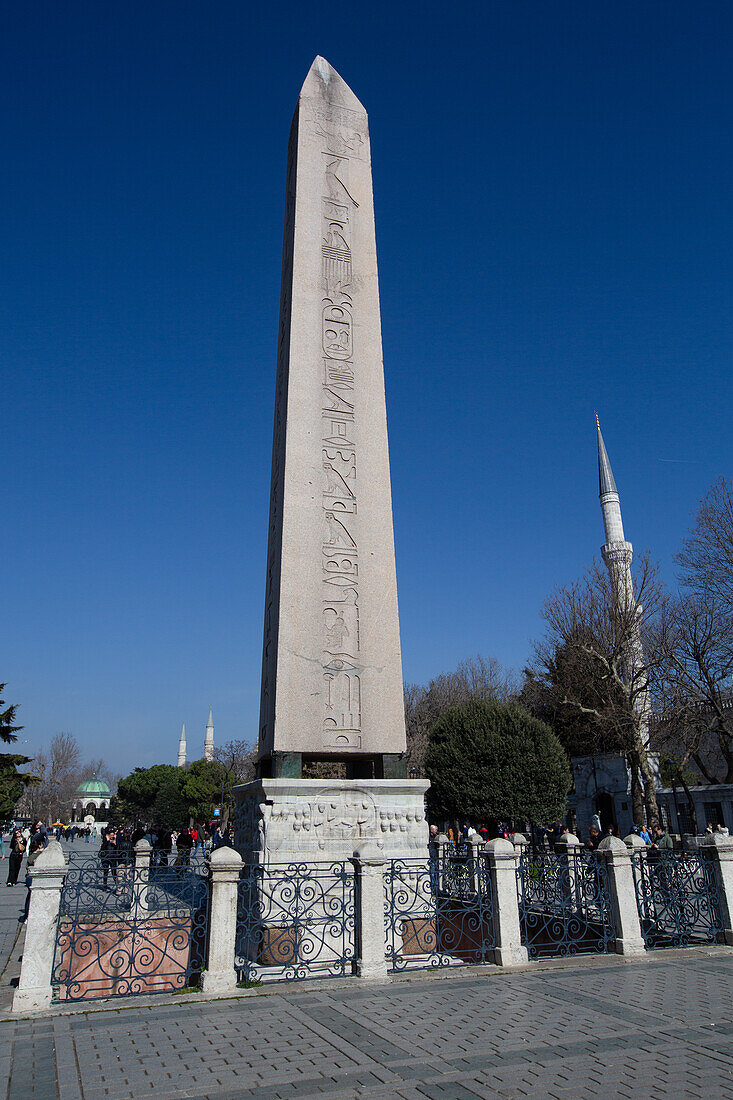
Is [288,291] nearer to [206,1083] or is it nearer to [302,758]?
[302,758]

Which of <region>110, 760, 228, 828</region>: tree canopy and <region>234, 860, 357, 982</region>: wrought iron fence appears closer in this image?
<region>234, 860, 357, 982</region>: wrought iron fence

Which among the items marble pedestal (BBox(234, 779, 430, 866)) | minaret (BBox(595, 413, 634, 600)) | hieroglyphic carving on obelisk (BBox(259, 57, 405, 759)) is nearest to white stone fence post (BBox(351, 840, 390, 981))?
marble pedestal (BBox(234, 779, 430, 866))

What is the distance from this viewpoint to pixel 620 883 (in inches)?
304

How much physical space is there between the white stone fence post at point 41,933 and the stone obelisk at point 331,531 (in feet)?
7.69

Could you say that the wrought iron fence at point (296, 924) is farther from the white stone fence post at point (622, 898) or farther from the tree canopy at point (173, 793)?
the tree canopy at point (173, 793)

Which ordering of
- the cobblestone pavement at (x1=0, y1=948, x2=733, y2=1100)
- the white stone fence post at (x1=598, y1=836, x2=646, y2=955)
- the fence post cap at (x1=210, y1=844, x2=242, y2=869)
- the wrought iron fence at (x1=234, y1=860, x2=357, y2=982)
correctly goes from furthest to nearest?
the white stone fence post at (x1=598, y1=836, x2=646, y2=955), the wrought iron fence at (x1=234, y1=860, x2=357, y2=982), the fence post cap at (x1=210, y1=844, x2=242, y2=869), the cobblestone pavement at (x1=0, y1=948, x2=733, y2=1100)

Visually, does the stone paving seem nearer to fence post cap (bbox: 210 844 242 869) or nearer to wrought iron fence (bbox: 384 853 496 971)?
wrought iron fence (bbox: 384 853 496 971)

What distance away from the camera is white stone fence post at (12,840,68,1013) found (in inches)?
218

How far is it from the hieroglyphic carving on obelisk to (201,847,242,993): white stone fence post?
1.70 meters

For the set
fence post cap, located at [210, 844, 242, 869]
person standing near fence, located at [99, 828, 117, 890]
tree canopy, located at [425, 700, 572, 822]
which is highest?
tree canopy, located at [425, 700, 572, 822]

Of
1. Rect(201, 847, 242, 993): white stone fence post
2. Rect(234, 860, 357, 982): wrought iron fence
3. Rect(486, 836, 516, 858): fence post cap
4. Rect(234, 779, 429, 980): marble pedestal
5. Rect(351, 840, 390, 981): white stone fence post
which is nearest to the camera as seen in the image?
Rect(201, 847, 242, 993): white stone fence post

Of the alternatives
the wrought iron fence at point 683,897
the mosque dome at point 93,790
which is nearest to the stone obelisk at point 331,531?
Result: the wrought iron fence at point 683,897

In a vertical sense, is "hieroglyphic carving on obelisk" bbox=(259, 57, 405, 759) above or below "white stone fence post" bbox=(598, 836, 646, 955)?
above

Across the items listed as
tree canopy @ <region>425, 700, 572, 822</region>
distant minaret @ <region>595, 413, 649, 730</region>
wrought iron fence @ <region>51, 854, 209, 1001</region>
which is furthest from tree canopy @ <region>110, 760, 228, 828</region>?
wrought iron fence @ <region>51, 854, 209, 1001</region>
